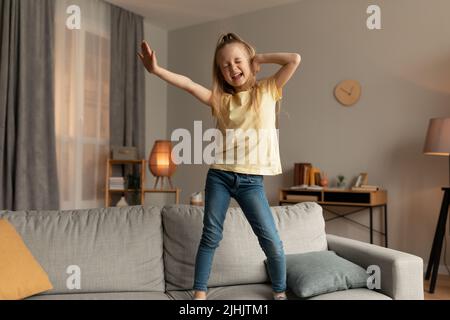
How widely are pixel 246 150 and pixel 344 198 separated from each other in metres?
2.52

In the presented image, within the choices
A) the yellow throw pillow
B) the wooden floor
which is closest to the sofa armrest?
the yellow throw pillow

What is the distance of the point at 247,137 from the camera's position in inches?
72.3

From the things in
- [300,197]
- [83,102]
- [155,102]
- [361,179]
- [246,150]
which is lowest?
[300,197]

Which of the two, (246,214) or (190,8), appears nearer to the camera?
(246,214)

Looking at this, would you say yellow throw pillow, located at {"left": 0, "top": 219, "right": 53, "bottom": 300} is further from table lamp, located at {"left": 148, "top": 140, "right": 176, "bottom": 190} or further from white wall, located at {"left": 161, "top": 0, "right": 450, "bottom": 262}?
white wall, located at {"left": 161, "top": 0, "right": 450, "bottom": 262}

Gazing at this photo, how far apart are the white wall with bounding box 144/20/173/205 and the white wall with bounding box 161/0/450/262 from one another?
3.34ft

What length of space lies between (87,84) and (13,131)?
3.35 feet

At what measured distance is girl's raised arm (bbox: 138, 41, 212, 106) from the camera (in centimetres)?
170

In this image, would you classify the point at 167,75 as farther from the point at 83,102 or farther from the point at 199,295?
the point at 83,102

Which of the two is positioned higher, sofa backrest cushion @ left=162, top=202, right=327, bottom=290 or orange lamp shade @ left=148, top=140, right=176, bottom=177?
orange lamp shade @ left=148, top=140, right=176, bottom=177

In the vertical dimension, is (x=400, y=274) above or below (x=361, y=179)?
below

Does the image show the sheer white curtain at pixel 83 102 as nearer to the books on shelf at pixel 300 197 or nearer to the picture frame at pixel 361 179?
the books on shelf at pixel 300 197

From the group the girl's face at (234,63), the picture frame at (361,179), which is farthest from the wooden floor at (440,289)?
the girl's face at (234,63)

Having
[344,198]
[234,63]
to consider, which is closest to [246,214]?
[234,63]
